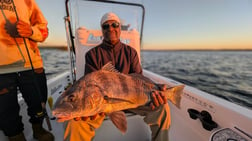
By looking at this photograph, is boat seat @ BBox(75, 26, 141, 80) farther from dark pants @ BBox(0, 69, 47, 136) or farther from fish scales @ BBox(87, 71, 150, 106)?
fish scales @ BBox(87, 71, 150, 106)

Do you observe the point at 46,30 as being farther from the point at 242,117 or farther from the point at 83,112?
the point at 242,117

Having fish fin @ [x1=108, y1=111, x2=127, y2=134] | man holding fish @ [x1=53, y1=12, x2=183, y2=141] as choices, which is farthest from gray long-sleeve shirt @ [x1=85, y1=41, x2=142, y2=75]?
fish fin @ [x1=108, y1=111, x2=127, y2=134]

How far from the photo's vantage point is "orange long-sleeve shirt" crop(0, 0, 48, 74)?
4.75 ft

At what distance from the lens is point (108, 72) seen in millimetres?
1264

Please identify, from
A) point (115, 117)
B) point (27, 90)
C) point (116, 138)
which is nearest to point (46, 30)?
point (27, 90)

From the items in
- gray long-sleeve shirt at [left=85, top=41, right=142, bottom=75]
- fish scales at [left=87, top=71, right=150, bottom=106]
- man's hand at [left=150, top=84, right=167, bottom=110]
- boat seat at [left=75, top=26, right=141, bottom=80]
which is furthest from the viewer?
boat seat at [left=75, top=26, right=141, bottom=80]

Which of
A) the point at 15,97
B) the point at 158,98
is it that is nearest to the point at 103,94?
the point at 158,98

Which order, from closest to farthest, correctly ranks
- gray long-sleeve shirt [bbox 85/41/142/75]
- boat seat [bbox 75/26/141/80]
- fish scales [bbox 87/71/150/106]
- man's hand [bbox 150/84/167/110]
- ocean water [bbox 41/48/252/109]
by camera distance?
1. fish scales [bbox 87/71/150/106]
2. man's hand [bbox 150/84/167/110]
3. gray long-sleeve shirt [bbox 85/41/142/75]
4. boat seat [bbox 75/26/141/80]
5. ocean water [bbox 41/48/252/109]

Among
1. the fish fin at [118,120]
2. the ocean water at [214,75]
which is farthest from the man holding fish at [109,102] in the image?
the ocean water at [214,75]

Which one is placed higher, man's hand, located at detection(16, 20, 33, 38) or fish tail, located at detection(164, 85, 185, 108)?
man's hand, located at detection(16, 20, 33, 38)

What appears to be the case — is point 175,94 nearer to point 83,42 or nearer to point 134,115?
point 134,115

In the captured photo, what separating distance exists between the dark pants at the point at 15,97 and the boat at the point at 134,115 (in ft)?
1.01

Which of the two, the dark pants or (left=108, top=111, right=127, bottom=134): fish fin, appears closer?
(left=108, top=111, right=127, bottom=134): fish fin

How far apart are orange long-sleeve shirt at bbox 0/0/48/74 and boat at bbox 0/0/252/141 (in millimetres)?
736
